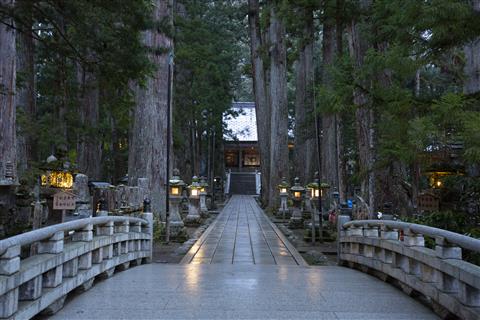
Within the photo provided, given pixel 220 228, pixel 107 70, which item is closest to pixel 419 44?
pixel 107 70

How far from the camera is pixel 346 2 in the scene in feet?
45.2

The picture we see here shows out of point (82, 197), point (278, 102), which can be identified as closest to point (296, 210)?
point (278, 102)

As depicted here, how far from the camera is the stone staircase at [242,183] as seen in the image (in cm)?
4934

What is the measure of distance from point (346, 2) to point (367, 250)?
856 centimetres

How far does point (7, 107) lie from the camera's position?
38.1 ft

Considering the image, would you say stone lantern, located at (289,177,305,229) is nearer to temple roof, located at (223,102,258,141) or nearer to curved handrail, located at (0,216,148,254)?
curved handrail, located at (0,216,148,254)

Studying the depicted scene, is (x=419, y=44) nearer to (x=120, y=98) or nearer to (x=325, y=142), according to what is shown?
(x=120, y=98)

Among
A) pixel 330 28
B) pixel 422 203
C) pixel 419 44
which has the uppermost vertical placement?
pixel 330 28

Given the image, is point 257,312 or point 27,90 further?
point 27,90

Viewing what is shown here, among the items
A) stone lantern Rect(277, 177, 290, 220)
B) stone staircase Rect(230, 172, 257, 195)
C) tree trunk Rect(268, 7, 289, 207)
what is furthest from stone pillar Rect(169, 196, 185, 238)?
stone staircase Rect(230, 172, 257, 195)

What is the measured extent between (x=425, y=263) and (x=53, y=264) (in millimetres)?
3941

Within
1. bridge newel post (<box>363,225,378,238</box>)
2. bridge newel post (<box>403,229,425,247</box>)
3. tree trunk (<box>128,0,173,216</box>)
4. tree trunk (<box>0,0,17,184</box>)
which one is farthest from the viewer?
tree trunk (<box>128,0,173,216</box>)

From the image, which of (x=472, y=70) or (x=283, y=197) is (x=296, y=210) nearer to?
(x=283, y=197)

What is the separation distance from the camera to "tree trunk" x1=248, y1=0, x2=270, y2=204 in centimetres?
2769
